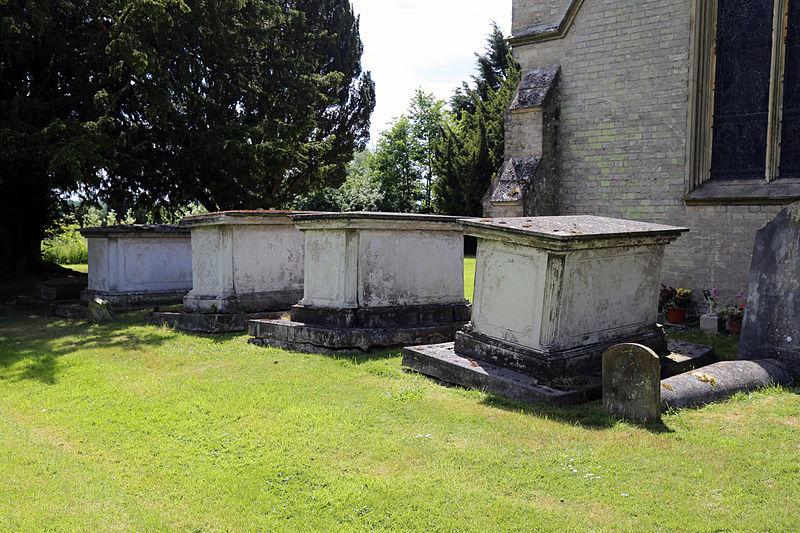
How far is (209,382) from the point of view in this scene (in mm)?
6367

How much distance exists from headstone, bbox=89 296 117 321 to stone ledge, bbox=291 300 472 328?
503cm

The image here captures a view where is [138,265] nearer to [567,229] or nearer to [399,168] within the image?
[567,229]

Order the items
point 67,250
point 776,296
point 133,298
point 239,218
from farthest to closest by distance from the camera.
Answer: point 67,250, point 133,298, point 239,218, point 776,296

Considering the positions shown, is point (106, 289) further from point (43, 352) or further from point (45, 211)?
point (45, 211)

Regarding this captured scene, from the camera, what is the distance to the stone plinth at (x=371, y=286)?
310 inches

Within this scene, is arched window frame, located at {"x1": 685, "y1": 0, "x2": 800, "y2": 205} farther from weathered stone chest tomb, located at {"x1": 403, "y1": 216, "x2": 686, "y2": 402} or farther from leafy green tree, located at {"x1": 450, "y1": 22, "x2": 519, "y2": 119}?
leafy green tree, located at {"x1": 450, "y1": 22, "x2": 519, "y2": 119}

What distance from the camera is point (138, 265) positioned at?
12.3 m

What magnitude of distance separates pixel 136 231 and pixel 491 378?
938 centimetres

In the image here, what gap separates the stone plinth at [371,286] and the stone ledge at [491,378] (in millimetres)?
1217

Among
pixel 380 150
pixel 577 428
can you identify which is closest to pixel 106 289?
pixel 577 428

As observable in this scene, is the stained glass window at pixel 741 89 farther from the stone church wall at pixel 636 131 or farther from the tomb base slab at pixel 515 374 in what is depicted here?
the tomb base slab at pixel 515 374

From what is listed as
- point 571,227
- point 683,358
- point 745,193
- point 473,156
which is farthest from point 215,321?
point 473,156

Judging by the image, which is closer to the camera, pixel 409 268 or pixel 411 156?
pixel 409 268

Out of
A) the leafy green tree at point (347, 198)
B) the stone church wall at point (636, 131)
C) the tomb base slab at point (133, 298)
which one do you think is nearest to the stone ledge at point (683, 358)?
the stone church wall at point (636, 131)
